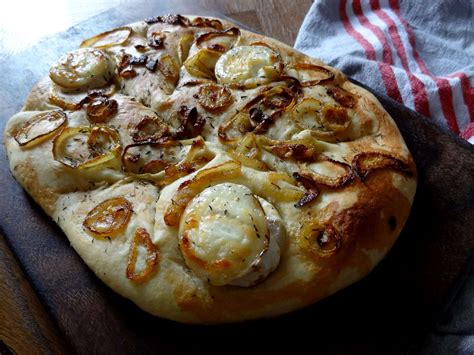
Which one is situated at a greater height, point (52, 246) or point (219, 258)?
point (219, 258)

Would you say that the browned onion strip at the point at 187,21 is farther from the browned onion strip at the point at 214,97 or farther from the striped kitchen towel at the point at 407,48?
the striped kitchen towel at the point at 407,48

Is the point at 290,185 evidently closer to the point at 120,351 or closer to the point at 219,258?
the point at 219,258

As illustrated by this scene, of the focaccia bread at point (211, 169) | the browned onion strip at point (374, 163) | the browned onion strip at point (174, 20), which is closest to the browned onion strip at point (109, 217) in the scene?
the focaccia bread at point (211, 169)

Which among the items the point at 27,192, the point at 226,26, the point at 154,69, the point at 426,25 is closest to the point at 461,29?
the point at 426,25

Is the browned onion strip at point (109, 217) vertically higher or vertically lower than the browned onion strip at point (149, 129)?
lower

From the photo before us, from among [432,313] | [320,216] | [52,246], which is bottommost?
[432,313]

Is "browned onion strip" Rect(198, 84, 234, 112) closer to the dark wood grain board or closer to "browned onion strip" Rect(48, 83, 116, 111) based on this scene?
"browned onion strip" Rect(48, 83, 116, 111)
